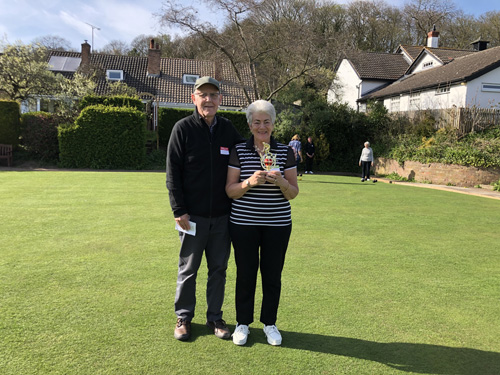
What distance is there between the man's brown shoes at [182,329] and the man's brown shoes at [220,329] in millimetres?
216

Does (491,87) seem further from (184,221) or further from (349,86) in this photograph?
(184,221)

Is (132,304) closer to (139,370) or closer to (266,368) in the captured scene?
(139,370)

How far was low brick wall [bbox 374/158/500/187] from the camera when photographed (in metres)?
15.2

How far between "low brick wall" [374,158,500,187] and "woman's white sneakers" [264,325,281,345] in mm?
15017

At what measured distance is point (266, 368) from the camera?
2711mm

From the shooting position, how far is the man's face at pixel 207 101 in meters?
3.15

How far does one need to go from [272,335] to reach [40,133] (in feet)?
64.5

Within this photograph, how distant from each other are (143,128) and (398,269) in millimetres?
16904

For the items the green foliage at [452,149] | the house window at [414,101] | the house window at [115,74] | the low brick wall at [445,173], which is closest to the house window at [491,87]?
the house window at [414,101]

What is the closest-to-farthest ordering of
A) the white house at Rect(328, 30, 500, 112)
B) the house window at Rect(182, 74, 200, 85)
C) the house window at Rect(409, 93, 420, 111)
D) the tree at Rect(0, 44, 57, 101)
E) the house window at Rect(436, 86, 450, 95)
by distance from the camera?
the white house at Rect(328, 30, 500, 112) → the house window at Rect(436, 86, 450, 95) → the tree at Rect(0, 44, 57, 101) → the house window at Rect(409, 93, 420, 111) → the house window at Rect(182, 74, 200, 85)

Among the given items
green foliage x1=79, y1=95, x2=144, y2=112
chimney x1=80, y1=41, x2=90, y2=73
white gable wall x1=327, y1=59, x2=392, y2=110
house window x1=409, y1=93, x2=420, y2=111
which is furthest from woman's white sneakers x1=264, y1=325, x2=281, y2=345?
chimney x1=80, y1=41, x2=90, y2=73

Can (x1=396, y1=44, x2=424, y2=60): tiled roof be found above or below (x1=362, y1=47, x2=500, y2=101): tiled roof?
above

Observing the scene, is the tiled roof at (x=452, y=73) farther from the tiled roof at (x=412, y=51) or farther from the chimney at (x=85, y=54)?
the chimney at (x=85, y=54)

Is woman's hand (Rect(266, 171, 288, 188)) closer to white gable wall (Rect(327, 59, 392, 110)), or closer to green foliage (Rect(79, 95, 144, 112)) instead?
green foliage (Rect(79, 95, 144, 112))
